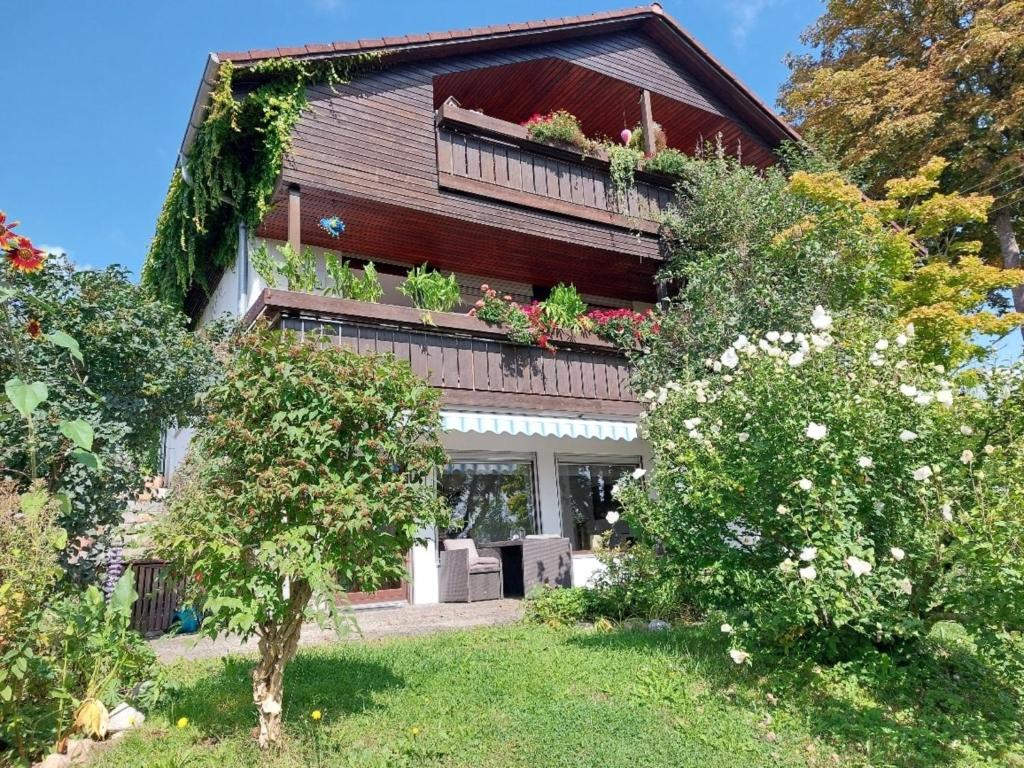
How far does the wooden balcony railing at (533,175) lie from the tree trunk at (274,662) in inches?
320

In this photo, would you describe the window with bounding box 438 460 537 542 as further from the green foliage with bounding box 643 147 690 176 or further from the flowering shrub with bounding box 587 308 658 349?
the green foliage with bounding box 643 147 690 176

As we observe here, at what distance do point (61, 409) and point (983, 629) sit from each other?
6978 mm

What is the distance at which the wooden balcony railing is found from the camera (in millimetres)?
11102

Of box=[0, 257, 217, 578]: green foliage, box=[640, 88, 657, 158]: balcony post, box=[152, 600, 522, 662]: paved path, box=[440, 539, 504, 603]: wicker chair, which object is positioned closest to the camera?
box=[0, 257, 217, 578]: green foliage

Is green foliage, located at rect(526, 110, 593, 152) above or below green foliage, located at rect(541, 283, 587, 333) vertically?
above

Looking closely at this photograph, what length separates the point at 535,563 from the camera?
34.4ft

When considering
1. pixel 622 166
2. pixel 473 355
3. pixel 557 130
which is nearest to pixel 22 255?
pixel 473 355

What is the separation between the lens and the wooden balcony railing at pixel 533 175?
11.1m

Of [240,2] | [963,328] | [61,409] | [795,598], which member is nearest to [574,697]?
[795,598]

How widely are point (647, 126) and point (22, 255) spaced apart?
11.9m

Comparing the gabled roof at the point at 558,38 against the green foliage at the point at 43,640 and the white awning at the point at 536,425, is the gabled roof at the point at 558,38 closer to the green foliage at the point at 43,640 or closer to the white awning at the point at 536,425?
the white awning at the point at 536,425

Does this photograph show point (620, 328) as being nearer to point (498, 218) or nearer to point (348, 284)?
point (498, 218)

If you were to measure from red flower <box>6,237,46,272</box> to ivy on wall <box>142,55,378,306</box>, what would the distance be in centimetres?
610

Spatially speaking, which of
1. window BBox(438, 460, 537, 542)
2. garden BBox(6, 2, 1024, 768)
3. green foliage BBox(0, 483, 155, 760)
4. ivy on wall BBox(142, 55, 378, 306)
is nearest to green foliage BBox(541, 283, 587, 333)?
window BBox(438, 460, 537, 542)
